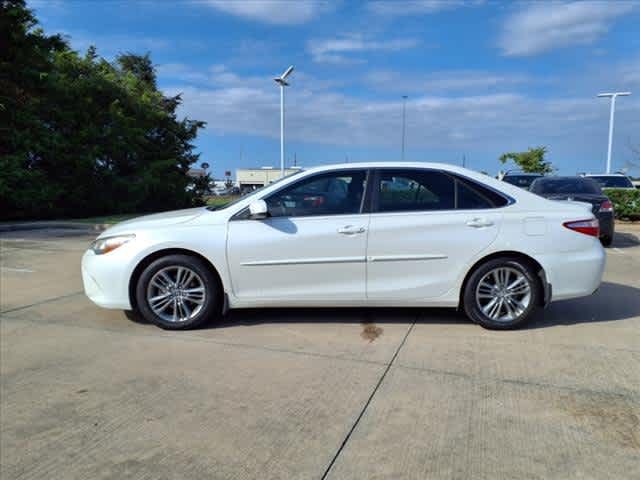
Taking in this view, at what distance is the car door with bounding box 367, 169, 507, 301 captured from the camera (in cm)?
454

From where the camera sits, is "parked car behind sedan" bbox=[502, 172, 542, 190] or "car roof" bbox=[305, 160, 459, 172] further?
"parked car behind sedan" bbox=[502, 172, 542, 190]

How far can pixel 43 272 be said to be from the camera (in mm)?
7473

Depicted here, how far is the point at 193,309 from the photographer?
186 inches

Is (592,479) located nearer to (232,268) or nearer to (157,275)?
(232,268)

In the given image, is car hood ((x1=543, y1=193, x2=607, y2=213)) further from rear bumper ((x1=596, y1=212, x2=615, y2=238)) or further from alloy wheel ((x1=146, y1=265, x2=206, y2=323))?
alloy wheel ((x1=146, y1=265, x2=206, y2=323))

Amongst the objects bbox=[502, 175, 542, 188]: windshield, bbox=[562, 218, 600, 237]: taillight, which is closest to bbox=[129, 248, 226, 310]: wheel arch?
bbox=[562, 218, 600, 237]: taillight

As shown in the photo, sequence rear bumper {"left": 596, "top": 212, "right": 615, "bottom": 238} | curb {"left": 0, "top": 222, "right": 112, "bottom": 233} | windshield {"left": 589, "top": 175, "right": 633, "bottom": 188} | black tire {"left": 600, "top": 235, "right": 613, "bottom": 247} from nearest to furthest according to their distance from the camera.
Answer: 1. rear bumper {"left": 596, "top": 212, "right": 615, "bottom": 238}
2. black tire {"left": 600, "top": 235, "right": 613, "bottom": 247}
3. curb {"left": 0, "top": 222, "right": 112, "bottom": 233}
4. windshield {"left": 589, "top": 175, "right": 633, "bottom": 188}

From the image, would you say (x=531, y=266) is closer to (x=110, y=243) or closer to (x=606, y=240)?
(x=110, y=243)

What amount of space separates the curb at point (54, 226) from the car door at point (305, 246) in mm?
10310

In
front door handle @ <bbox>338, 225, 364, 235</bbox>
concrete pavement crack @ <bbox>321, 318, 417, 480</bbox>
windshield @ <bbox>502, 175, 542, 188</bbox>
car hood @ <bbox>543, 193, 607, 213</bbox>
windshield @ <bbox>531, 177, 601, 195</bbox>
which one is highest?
windshield @ <bbox>502, 175, 542, 188</bbox>

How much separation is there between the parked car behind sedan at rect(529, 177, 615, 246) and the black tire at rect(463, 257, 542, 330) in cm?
576

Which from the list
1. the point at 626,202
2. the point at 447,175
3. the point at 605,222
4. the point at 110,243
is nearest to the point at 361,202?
the point at 447,175

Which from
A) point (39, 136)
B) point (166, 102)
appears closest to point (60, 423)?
point (39, 136)

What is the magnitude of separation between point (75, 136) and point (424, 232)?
19479 mm
